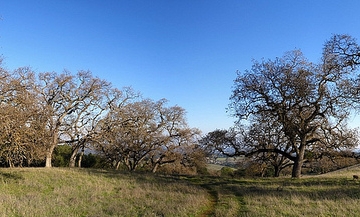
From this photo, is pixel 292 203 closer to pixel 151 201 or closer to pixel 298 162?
pixel 151 201

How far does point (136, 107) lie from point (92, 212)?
90.6 ft

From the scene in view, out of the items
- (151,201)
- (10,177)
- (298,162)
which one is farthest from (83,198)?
(298,162)

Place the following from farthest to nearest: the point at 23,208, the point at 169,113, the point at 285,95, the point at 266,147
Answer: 1. the point at 169,113
2. the point at 266,147
3. the point at 285,95
4. the point at 23,208

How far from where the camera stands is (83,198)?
13.0m

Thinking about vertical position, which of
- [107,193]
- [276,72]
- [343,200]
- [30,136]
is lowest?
[107,193]

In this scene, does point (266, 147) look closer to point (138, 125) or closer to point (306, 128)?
point (306, 128)

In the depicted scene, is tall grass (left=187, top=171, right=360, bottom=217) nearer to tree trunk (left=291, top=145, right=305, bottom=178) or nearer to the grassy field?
the grassy field

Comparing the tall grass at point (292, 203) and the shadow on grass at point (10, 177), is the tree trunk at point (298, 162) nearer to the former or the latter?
the tall grass at point (292, 203)

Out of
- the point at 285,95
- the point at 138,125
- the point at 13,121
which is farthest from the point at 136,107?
the point at 13,121

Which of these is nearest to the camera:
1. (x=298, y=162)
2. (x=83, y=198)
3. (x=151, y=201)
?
(x=151, y=201)

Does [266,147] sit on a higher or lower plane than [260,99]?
lower

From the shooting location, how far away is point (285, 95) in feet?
68.7

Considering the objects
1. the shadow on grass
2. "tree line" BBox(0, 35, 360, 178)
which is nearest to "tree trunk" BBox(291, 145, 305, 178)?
"tree line" BBox(0, 35, 360, 178)

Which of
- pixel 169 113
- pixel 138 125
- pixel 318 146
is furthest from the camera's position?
pixel 169 113
